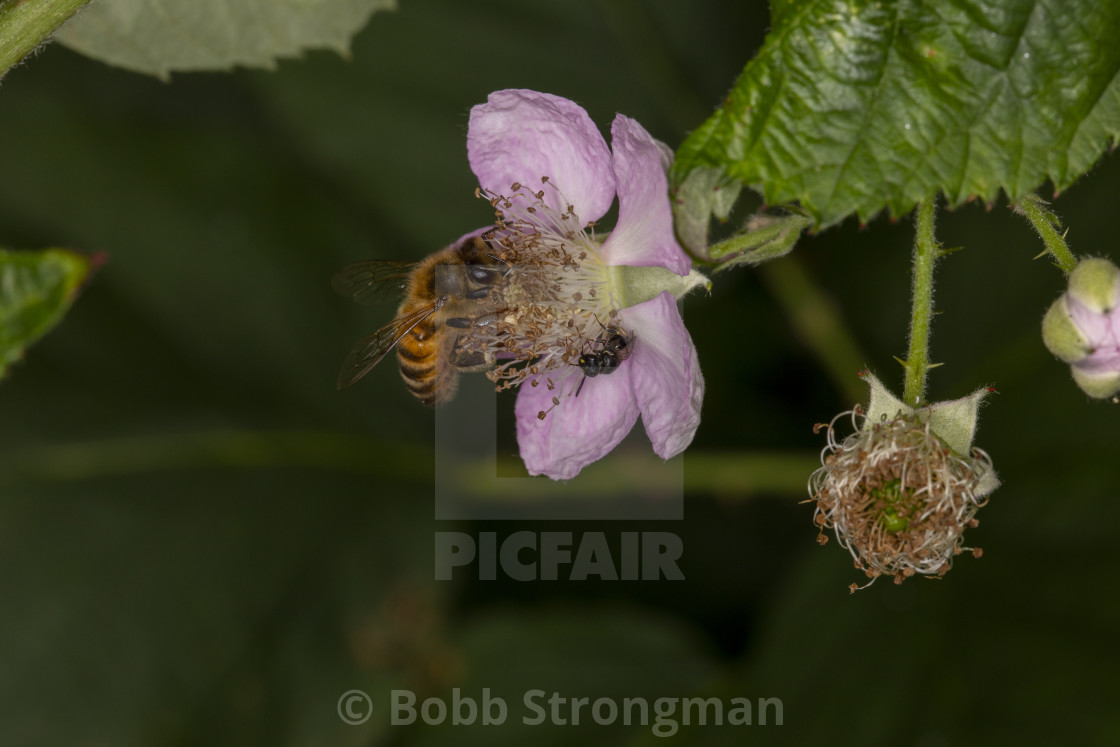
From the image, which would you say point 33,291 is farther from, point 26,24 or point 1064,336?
point 1064,336

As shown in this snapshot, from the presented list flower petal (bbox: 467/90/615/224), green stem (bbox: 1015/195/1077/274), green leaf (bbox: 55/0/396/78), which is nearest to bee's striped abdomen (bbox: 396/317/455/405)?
flower petal (bbox: 467/90/615/224)

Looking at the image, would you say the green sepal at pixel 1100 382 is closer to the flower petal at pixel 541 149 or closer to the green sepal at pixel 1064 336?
the green sepal at pixel 1064 336

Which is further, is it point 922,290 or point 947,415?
point 947,415

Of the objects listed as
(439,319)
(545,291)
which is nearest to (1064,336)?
(545,291)

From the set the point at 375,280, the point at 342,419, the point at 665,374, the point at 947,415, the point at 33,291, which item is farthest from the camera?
the point at 342,419

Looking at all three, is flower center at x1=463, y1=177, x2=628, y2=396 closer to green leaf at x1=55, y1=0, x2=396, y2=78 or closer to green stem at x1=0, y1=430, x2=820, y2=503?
green leaf at x1=55, y1=0, x2=396, y2=78

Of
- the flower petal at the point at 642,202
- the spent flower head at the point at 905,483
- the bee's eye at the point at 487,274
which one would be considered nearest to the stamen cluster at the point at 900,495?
the spent flower head at the point at 905,483
